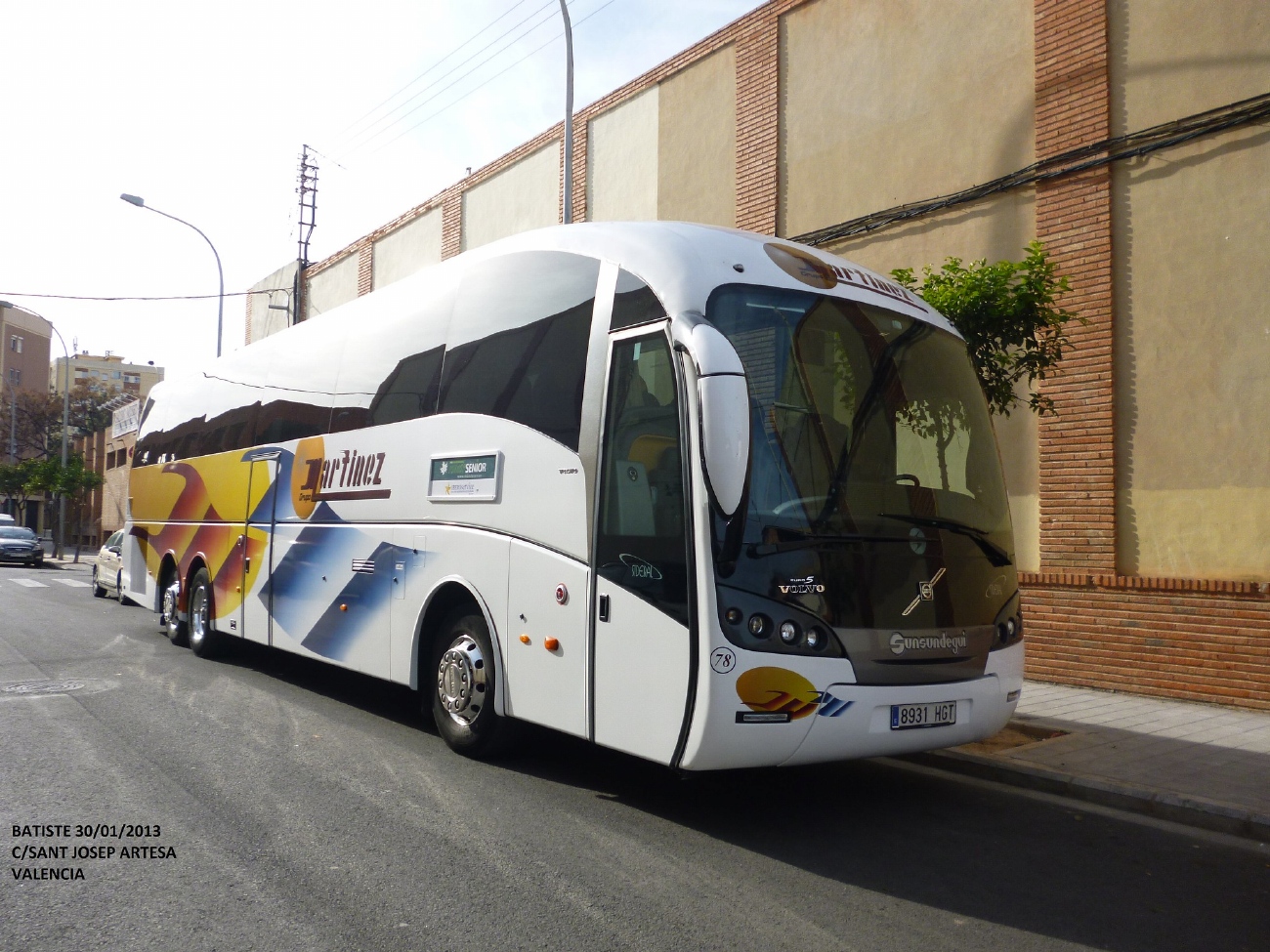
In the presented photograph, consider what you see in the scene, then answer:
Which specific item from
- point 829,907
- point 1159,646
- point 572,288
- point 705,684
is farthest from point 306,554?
point 1159,646

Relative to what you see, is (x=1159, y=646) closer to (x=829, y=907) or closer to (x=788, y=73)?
(x=829, y=907)

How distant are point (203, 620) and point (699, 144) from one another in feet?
31.8

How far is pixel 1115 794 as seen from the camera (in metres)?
6.39

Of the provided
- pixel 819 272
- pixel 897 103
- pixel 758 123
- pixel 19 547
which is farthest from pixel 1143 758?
pixel 19 547

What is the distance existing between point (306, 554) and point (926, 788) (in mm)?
5765

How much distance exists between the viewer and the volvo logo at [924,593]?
549cm

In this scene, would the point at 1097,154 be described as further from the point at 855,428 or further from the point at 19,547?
the point at 19,547

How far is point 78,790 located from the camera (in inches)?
233

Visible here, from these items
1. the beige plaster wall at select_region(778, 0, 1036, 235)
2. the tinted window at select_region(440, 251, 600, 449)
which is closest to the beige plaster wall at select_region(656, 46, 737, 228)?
the beige plaster wall at select_region(778, 0, 1036, 235)

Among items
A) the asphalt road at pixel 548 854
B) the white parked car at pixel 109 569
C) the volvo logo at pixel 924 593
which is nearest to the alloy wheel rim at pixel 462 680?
the asphalt road at pixel 548 854

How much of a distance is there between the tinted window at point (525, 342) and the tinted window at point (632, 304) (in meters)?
0.29

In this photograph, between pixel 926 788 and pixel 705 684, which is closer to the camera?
pixel 705 684

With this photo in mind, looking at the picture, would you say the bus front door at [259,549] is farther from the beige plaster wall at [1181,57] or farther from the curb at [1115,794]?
the beige plaster wall at [1181,57]

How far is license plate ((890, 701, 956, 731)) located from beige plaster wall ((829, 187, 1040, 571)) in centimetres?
537
